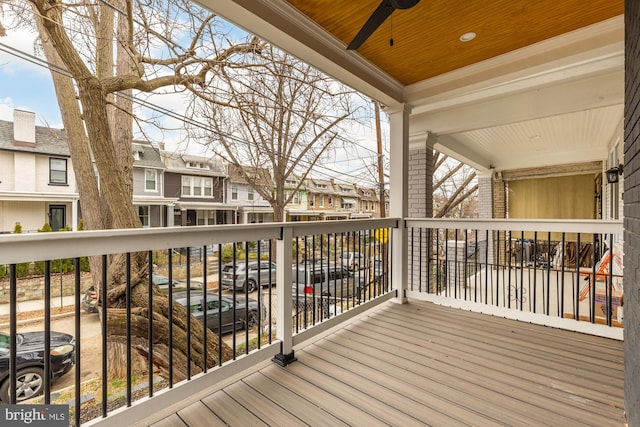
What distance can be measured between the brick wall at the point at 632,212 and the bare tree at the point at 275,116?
383 centimetres

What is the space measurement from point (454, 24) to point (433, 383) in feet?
8.88

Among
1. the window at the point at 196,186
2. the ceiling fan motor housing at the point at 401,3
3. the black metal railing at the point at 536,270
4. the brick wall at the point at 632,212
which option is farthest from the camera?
the window at the point at 196,186

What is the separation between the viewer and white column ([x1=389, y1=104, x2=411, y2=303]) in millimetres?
3473

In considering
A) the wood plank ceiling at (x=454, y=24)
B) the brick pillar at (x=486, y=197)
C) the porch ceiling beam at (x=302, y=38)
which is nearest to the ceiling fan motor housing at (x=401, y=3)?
the wood plank ceiling at (x=454, y=24)

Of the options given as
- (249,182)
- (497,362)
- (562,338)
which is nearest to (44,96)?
(249,182)

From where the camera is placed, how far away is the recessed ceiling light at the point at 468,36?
8.39ft

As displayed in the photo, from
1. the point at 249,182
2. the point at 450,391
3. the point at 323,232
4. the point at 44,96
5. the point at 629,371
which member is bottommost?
the point at 450,391

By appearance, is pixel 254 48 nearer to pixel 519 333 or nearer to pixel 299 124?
pixel 299 124

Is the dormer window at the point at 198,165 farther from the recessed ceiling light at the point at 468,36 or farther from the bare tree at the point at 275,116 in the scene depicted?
the recessed ceiling light at the point at 468,36

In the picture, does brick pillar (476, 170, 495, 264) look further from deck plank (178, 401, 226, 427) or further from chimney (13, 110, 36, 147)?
chimney (13, 110, 36, 147)

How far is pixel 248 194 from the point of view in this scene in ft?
24.0

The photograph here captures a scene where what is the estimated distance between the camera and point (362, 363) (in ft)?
7.02

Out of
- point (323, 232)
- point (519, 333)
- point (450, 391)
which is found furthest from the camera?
point (519, 333)

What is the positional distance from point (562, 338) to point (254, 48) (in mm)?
4863
